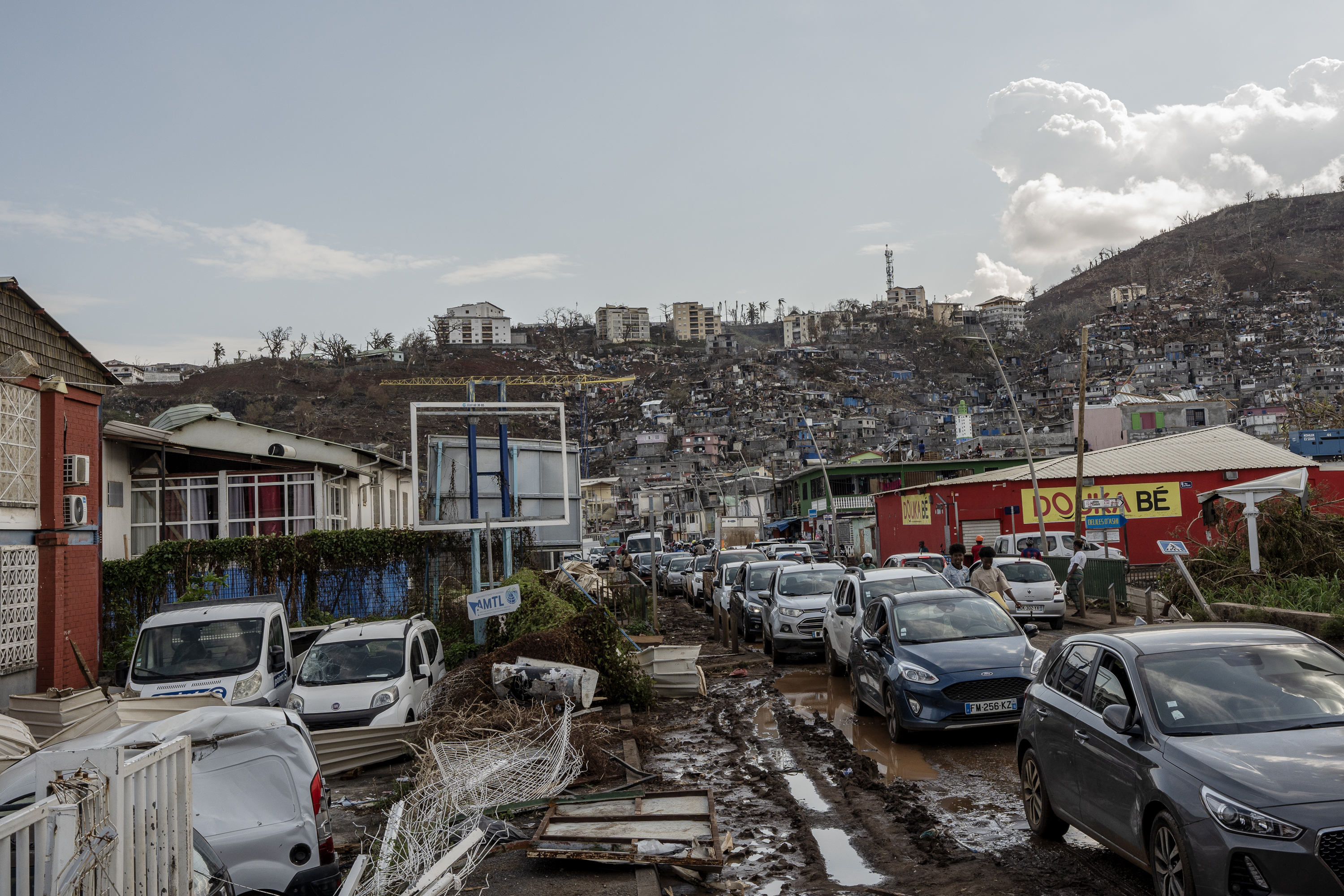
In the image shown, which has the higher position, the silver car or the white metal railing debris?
the white metal railing debris

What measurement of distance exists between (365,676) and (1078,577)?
17.9 m

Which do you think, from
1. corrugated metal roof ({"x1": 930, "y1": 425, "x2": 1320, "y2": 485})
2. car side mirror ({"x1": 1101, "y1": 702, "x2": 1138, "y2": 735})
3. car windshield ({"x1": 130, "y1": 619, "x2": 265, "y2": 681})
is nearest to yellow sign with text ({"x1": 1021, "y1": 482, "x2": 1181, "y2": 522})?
corrugated metal roof ({"x1": 930, "y1": 425, "x2": 1320, "y2": 485})

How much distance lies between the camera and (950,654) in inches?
427

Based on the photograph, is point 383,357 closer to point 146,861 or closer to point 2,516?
point 2,516

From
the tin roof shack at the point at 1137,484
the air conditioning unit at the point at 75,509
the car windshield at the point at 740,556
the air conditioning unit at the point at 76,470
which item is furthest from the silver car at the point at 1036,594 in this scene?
the air conditioning unit at the point at 76,470

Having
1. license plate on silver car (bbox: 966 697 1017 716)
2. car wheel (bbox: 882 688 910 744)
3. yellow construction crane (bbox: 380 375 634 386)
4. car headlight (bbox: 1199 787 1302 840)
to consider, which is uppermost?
yellow construction crane (bbox: 380 375 634 386)

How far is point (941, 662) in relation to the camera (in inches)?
420

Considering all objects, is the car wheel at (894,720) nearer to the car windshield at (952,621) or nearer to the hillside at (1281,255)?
the car windshield at (952,621)

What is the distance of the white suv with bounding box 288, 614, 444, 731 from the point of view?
12461 mm

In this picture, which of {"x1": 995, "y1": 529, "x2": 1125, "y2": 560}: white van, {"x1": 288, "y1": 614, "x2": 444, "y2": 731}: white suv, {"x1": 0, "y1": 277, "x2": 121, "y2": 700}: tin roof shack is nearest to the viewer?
{"x1": 288, "y1": 614, "x2": 444, "y2": 731}: white suv

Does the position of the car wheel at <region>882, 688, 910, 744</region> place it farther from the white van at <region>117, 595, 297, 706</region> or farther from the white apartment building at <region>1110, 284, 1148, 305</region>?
the white apartment building at <region>1110, 284, 1148, 305</region>

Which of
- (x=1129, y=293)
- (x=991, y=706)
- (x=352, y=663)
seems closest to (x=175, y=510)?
(x=352, y=663)

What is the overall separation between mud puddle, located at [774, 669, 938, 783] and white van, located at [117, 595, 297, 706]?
22.0 ft

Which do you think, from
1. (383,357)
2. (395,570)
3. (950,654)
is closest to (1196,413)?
(395,570)
